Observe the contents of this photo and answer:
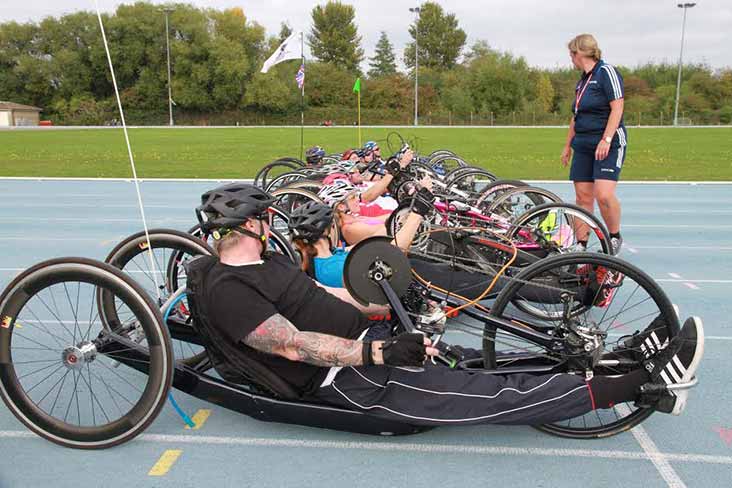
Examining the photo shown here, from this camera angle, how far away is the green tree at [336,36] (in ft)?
262

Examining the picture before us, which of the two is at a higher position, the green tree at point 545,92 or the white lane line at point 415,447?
the green tree at point 545,92

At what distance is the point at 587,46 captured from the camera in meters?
4.95

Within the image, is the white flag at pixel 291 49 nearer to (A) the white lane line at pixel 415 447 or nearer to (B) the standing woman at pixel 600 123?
(B) the standing woman at pixel 600 123

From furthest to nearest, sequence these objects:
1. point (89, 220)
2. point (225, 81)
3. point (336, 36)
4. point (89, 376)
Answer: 1. point (336, 36)
2. point (225, 81)
3. point (89, 220)
4. point (89, 376)

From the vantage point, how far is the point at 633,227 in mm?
7824

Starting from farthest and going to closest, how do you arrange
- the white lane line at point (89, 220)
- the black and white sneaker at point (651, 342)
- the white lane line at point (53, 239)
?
the white lane line at point (89, 220)
the white lane line at point (53, 239)
the black and white sneaker at point (651, 342)

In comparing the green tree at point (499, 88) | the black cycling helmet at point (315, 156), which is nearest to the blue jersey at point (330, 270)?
the black cycling helmet at point (315, 156)

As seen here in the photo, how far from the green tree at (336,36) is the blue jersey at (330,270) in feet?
260

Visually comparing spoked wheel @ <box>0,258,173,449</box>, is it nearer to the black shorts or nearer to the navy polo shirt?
the black shorts

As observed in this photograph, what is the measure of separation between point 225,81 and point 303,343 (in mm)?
66975

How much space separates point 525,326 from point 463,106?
6319 centimetres

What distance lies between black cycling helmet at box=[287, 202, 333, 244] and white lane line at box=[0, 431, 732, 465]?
1022mm

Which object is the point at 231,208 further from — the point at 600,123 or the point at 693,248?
the point at 693,248

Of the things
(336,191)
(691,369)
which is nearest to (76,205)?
(336,191)
